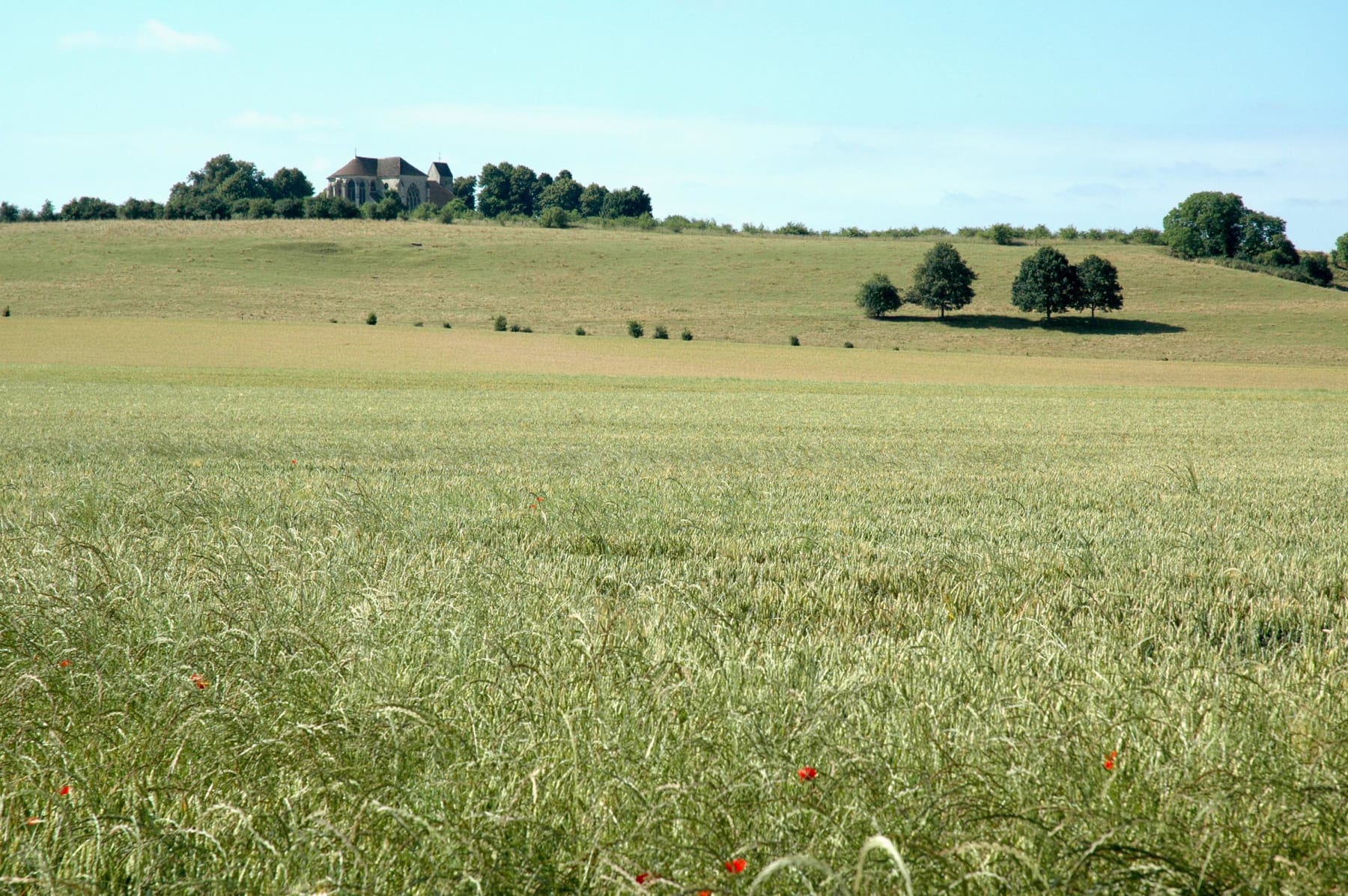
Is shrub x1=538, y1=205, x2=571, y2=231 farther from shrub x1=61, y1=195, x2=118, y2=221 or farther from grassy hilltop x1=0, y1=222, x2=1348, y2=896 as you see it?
grassy hilltop x1=0, y1=222, x2=1348, y2=896

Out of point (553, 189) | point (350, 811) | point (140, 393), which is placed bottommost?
point (140, 393)

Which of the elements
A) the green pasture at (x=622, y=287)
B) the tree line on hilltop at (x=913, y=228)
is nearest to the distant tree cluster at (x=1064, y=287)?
the green pasture at (x=622, y=287)

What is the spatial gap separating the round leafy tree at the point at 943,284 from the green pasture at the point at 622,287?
1.50m

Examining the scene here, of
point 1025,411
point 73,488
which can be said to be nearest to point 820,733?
point 73,488

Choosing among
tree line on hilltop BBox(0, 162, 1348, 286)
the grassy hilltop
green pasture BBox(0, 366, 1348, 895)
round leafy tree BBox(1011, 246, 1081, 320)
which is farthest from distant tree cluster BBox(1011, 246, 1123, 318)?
green pasture BBox(0, 366, 1348, 895)

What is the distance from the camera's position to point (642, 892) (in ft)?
7.71

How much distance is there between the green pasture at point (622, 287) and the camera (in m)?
75.3

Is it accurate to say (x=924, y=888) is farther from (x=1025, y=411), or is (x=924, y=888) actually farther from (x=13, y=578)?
(x=1025, y=411)

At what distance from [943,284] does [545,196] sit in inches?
4410

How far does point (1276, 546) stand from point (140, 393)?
30141mm

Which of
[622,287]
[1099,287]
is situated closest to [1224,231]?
[1099,287]

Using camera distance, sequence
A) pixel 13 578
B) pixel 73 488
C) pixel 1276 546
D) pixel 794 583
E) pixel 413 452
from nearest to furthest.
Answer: pixel 13 578, pixel 794 583, pixel 1276 546, pixel 73 488, pixel 413 452

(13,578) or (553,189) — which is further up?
(553,189)

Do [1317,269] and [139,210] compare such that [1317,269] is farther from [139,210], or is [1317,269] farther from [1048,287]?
[139,210]
